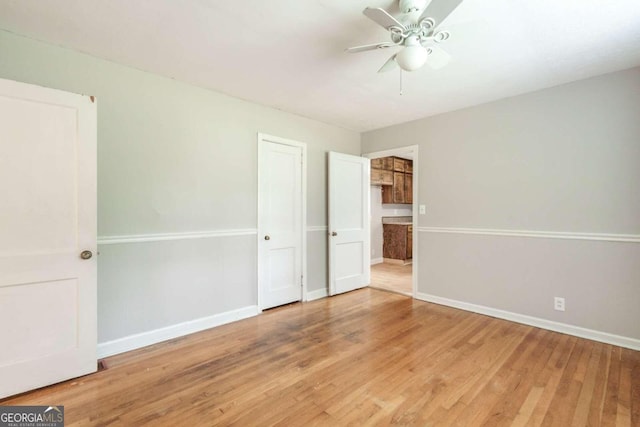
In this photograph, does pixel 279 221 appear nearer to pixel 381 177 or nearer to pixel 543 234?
pixel 543 234

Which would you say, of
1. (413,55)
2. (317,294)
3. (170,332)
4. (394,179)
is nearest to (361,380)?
(170,332)

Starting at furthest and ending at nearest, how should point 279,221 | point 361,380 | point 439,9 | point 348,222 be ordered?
point 348,222 → point 279,221 → point 361,380 → point 439,9

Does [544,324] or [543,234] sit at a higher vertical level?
[543,234]

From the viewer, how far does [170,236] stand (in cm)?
284

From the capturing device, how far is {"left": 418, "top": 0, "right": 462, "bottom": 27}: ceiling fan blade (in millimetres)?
1552

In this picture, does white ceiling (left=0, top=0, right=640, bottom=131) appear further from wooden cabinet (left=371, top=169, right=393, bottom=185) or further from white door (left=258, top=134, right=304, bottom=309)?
wooden cabinet (left=371, top=169, right=393, bottom=185)

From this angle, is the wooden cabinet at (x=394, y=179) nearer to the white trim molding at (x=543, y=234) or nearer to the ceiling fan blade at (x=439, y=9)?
the white trim molding at (x=543, y=234)

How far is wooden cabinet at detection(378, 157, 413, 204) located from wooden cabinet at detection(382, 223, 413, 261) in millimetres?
621

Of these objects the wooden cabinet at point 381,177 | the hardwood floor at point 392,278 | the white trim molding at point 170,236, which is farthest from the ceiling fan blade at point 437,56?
the wooden cabinet at point 381,177

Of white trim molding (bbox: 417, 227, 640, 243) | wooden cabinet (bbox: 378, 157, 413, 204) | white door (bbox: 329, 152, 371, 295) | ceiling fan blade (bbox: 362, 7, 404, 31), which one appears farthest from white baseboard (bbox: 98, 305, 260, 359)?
wooden cabinet (bbox: 378, 157, 413, 204)

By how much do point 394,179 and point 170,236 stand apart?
200 inches

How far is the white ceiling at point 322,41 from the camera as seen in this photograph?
1.86 metres

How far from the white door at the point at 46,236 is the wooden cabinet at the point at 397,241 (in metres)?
5.53

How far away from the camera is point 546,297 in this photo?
3.07 metres
